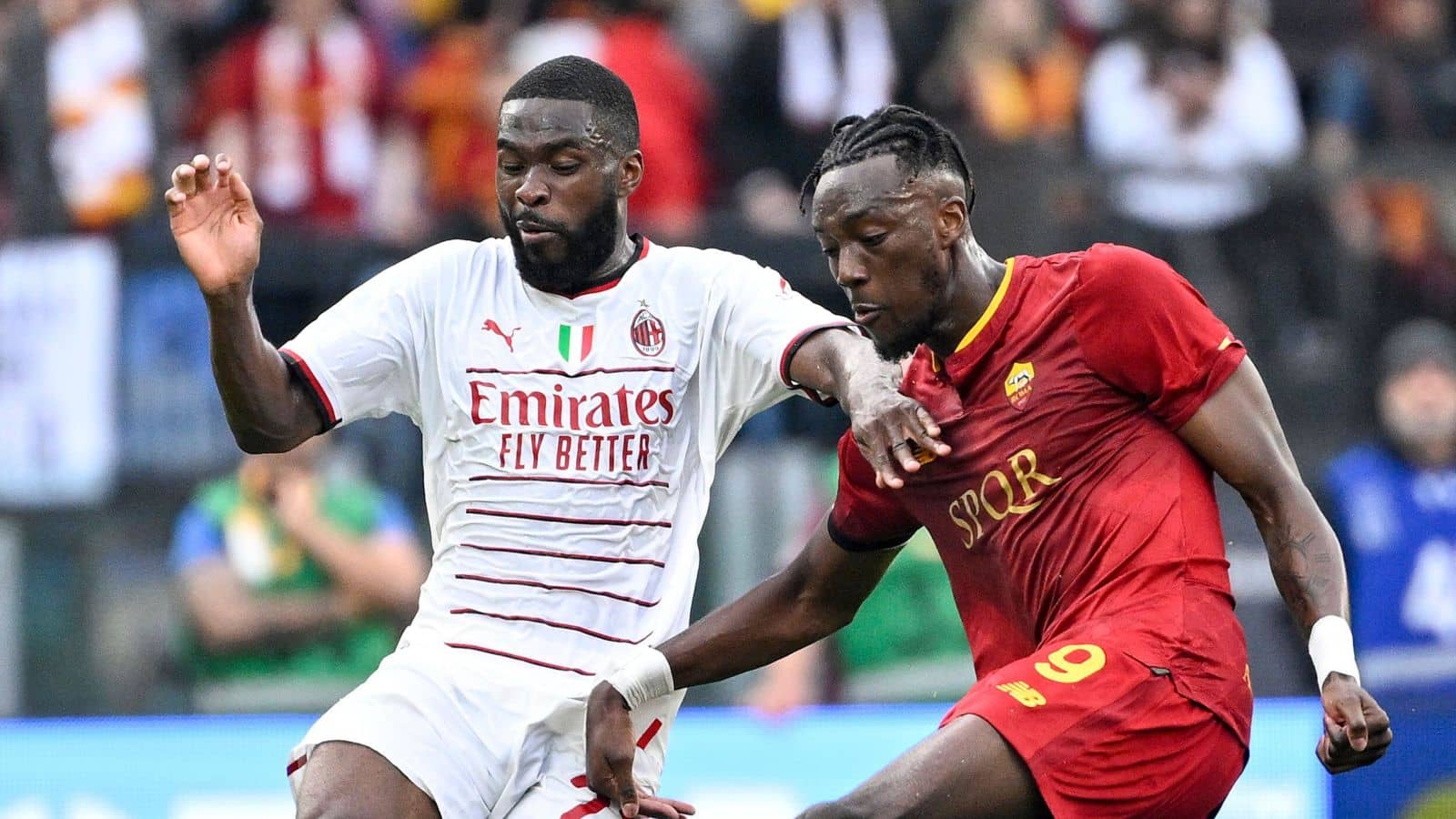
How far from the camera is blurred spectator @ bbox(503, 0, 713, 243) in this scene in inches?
370

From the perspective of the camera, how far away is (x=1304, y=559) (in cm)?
445

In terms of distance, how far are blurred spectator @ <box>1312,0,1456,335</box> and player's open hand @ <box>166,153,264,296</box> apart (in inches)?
237

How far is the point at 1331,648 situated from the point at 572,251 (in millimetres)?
1940

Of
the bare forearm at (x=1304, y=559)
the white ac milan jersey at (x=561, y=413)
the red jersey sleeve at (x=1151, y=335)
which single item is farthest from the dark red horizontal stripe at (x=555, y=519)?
the bare forearm at (x=1304, y=559)

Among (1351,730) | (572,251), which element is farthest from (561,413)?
(1351,730)

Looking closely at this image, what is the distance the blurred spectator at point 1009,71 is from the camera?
10172 millimetres

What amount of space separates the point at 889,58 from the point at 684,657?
566 centimetres

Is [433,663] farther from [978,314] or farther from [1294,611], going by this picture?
[1294,611]

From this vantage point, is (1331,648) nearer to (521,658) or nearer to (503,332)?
(521,658)

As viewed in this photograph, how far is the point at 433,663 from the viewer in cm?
481

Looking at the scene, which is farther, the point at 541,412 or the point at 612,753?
the point at 541,412

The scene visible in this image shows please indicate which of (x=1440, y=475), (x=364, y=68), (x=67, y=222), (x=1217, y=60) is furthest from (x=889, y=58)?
(x=67, y=222)

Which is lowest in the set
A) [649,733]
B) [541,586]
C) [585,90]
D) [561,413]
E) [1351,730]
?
[649,733]

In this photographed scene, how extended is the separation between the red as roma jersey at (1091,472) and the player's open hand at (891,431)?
380 millimetres
